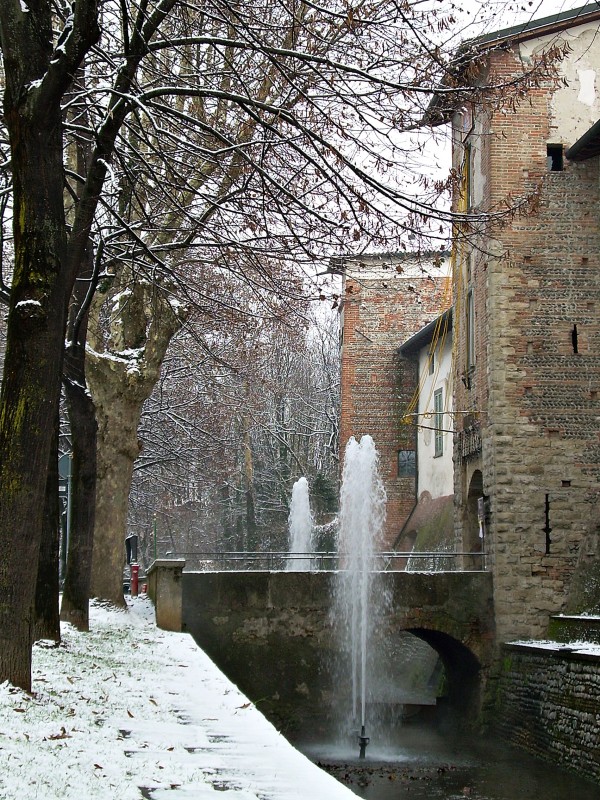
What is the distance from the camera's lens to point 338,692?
68.2 feet

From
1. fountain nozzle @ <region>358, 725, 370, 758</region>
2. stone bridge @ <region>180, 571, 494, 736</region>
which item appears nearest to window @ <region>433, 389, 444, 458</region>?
stone bridge @ <region>180, 571, 494, 736</region>

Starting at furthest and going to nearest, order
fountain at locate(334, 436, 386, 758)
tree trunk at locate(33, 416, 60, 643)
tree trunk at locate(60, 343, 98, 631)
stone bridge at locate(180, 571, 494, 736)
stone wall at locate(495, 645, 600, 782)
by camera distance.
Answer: stone bridge at locate(180, 571, 494, 736), fountain at locate(334, 436, 386, 758), stone wall at locate(495, 645, 600, 782), tree trunk at locate(60, 343, 98, 631), tree trunk at locate(33, 416, 60, 643)

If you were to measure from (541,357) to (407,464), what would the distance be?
13950mm

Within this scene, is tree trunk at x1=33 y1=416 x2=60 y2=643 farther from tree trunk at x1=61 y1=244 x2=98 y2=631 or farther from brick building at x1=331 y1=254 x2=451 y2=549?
brick building at x1=331 y1=254 x2=451 y2=549

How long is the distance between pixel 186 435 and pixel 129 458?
10.1 m

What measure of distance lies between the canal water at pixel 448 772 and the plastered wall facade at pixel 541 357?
295 centimetres

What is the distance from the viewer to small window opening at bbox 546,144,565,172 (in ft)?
69.9

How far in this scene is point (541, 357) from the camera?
68.7ft

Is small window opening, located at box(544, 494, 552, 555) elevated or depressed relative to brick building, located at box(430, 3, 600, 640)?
depressed

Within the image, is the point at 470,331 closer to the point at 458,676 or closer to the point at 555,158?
the point at 555,158

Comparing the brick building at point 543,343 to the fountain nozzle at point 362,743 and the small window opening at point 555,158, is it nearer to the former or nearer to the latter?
the small window opening at point 555,158

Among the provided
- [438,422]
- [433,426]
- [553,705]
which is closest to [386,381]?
[433,426]

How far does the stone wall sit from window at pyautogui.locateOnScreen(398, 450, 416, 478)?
46.5 feet

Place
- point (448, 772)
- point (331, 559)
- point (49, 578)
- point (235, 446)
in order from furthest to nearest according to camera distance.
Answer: point (235, 446) < point (331, 559) < point (448, 772) < point (49, 578)
